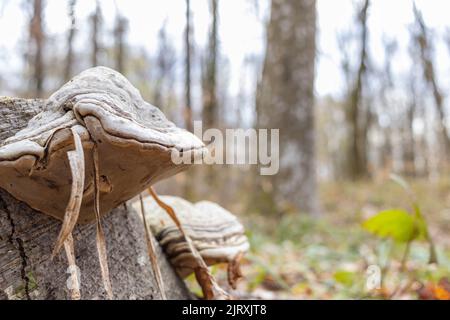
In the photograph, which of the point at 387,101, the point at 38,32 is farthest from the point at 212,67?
the point at 387,101

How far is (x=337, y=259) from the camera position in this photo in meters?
3.43

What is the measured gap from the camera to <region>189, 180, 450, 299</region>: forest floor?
2.20m

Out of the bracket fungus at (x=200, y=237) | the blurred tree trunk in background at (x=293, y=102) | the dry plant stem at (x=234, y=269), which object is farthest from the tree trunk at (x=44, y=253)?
the blurred tree trunk in background at (x=293, y=102)

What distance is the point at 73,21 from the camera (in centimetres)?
260

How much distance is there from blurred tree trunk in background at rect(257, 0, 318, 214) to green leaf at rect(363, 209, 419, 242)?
2926 mm

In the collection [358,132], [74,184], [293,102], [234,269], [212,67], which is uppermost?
[212,67]

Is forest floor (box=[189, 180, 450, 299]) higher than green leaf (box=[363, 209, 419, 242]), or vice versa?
green leaf (box=[363, 209, 419, 242])

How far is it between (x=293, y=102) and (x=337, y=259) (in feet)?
7.08

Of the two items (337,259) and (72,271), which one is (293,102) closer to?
(337,259)

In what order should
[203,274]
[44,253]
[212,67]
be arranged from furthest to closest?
[212,67]
[203,274]
[44,253]

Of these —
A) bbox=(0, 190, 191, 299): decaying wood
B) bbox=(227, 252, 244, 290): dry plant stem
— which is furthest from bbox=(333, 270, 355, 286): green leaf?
bbox=(0, 190, 191, 299): decaying wood

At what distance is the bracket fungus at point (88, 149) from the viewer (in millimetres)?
804

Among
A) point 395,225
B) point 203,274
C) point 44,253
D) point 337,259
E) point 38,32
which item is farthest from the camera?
point 38,32

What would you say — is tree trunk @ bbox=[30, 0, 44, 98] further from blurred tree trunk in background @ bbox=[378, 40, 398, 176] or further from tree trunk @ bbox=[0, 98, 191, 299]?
blurred tree trunk in background @ bbox=[378, 40, 398, 176]
